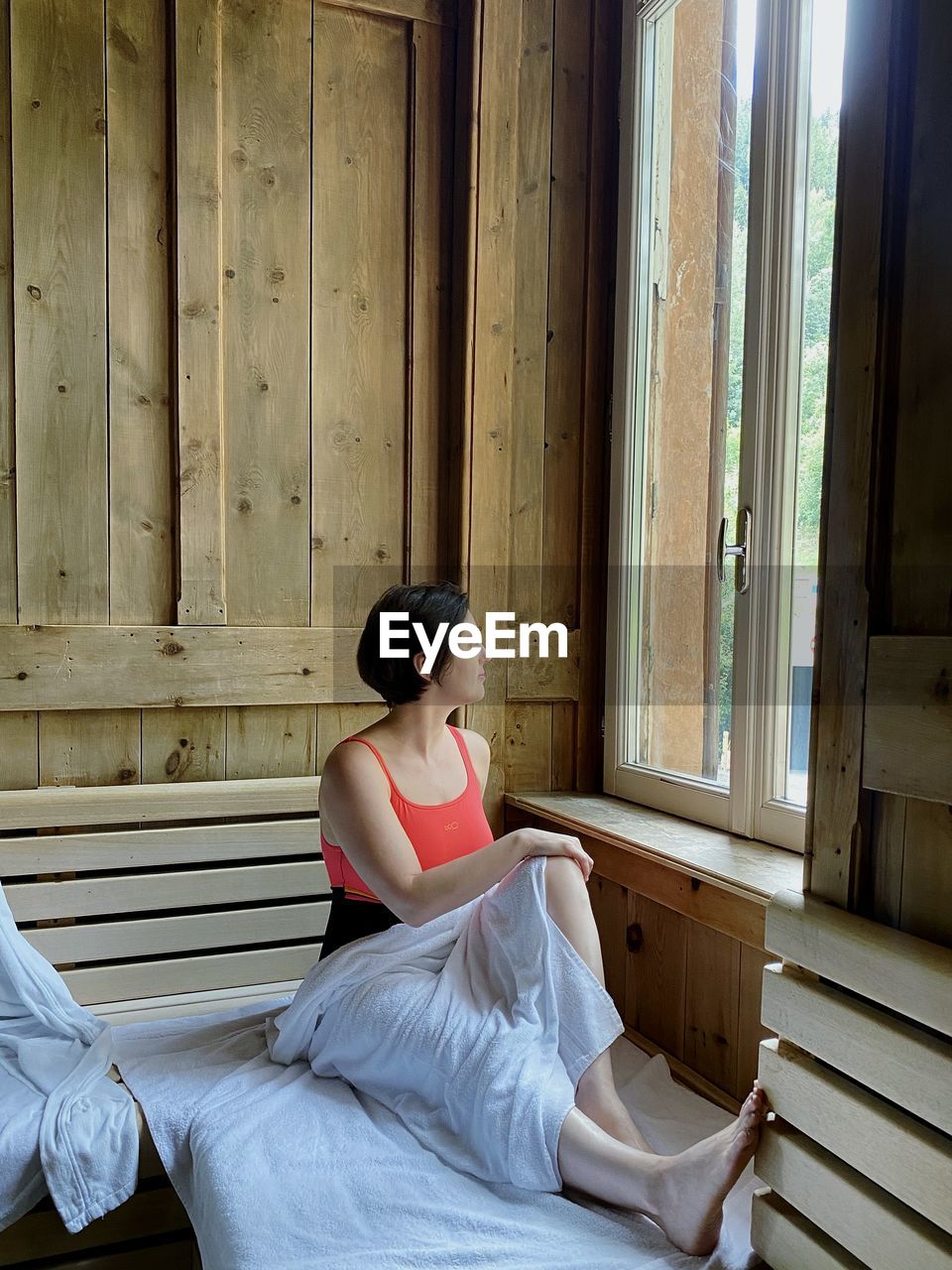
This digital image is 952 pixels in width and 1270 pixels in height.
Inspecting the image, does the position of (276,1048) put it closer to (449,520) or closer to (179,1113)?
(179,1113)

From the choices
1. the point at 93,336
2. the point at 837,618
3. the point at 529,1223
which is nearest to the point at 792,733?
the point at 837,618

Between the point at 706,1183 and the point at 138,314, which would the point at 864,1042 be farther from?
the point at 138,314

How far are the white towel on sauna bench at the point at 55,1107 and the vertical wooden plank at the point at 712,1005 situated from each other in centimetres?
103

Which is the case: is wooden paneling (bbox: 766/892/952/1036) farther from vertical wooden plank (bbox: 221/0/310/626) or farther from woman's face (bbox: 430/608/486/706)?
vertical wooden plank (bbox: 221/0/310/626)

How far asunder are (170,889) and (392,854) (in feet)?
2.33

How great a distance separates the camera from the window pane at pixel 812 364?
177 cm

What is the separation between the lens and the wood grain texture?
2.02 meters

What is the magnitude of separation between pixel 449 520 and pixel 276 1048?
4.23 feet

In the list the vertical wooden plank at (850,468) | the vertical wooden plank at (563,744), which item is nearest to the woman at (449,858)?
the vertical wooden plank at (850,468)

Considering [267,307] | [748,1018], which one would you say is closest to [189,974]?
[748,1018]

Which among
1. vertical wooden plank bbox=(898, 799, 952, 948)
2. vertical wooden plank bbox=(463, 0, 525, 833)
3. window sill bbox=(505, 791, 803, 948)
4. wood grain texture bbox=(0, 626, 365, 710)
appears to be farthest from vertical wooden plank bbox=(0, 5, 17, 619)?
vertical wooden plank bbox=(898, 799, 952, 948)

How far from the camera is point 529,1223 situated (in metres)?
1.23

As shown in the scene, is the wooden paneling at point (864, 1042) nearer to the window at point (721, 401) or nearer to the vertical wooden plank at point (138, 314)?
the window at point (721, 401)

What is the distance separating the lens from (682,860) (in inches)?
69.9
